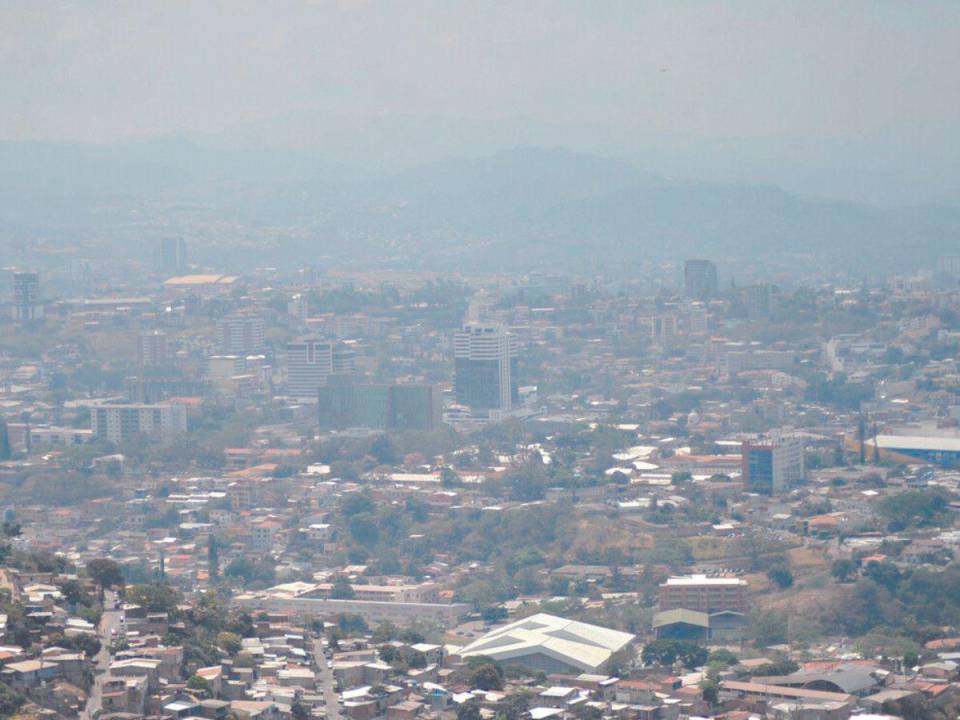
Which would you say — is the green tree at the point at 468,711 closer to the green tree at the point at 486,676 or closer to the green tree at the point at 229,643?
the green tree at the point at 486,676

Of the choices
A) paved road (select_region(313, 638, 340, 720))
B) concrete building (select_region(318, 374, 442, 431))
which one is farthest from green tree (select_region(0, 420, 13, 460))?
paved road (select_region(313, 638, 340, 720))

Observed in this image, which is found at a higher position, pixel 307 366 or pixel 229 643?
pixel 307 366

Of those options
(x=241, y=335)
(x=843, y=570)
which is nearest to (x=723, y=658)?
(x=843, y=570)

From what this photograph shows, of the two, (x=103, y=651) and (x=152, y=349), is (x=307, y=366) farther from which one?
(x=103, y=651)

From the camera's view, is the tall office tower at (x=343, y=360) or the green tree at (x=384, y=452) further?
the tall office tower at (x=343, y=360)

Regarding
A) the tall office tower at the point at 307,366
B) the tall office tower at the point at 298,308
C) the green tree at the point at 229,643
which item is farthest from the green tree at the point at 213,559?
the tall office tower at the point at 298,308

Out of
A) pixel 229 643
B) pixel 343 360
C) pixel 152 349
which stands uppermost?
pixel 152 349
